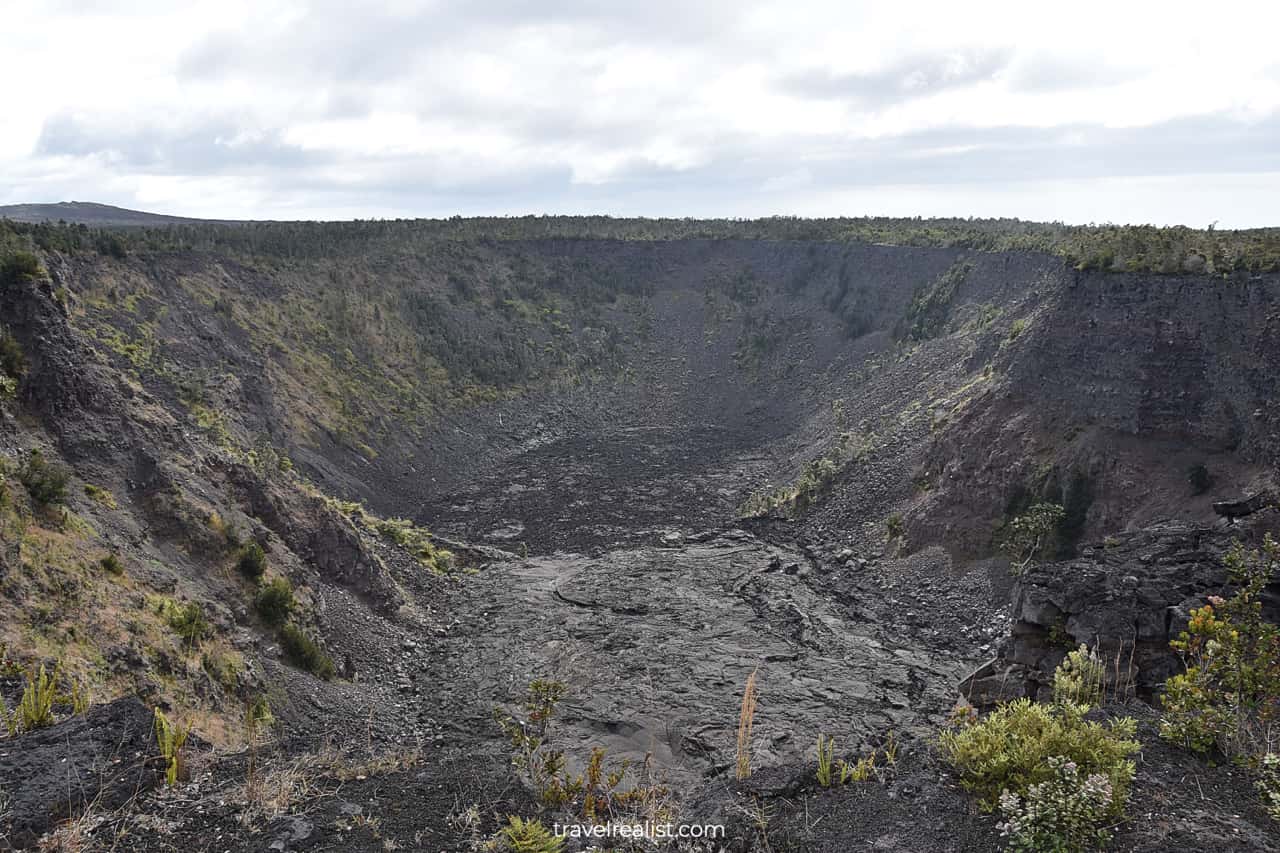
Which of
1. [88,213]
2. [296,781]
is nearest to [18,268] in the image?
[296,781]

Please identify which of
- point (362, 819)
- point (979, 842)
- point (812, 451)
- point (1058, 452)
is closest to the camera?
point (979, 842)

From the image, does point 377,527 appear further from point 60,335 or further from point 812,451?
point 812,451

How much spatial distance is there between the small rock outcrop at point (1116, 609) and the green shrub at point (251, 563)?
1622cm

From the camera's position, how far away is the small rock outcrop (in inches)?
554

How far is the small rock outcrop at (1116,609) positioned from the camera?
14078 millimetres

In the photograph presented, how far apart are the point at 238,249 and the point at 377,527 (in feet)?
99.6

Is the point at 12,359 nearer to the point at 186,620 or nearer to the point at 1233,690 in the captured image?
the point at 186,620

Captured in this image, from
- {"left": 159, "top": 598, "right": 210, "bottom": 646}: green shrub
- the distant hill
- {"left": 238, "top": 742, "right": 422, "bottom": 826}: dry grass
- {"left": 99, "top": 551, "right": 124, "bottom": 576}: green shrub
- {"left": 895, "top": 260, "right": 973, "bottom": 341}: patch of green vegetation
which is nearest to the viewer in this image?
{"left": 238, "top": 742, "right": 422, "bottom": 826}: dry grass

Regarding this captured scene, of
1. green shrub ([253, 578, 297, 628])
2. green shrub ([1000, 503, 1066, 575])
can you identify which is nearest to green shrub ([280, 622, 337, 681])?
green shrub ([253, 578, 297, 628])

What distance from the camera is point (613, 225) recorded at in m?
91.6

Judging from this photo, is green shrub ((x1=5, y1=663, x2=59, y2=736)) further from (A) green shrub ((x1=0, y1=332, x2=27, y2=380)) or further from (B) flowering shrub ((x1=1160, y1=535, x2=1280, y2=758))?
(B) flowering shrub ((x1=1160, y1=535, x2=1280, y2=758))

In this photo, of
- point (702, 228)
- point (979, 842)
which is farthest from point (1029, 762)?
point (702, 228)

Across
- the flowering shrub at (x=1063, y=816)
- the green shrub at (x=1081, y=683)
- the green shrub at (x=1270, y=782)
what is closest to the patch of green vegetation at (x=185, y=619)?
the flowering shrub at (x=1063, y=816)

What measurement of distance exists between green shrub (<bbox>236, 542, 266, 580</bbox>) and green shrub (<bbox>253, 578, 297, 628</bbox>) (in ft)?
1.34
